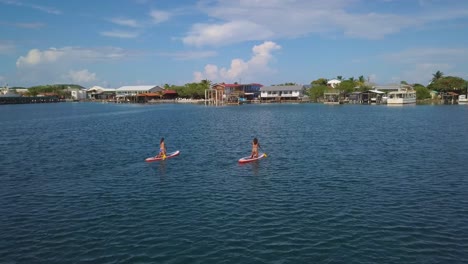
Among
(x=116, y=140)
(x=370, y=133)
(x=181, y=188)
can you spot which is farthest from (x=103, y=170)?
(x=370, y=133)

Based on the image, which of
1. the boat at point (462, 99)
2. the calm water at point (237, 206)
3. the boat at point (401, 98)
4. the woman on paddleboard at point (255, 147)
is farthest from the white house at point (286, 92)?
the woman on paddleboard at point (255, 147)

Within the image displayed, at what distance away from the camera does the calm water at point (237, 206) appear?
17.2 m

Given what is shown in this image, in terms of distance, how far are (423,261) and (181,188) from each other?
1715 centimetres

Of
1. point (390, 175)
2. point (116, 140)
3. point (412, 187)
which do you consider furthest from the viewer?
point (116, 140)

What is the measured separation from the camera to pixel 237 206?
922 inches

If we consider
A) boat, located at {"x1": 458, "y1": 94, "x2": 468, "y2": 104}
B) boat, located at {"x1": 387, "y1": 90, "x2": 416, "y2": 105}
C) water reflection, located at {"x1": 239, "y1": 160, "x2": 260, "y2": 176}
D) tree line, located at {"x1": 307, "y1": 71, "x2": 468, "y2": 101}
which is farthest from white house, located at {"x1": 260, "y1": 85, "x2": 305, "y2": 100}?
water reflection, located at {"x1": 239, "y1": 160, "x2": 260, "y2": 176}

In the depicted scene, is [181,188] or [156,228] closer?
[156,228]

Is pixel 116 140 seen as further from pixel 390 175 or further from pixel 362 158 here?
pixel 390 175

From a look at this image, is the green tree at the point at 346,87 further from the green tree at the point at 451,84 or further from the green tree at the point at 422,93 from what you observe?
the green tree at the point at 451,84

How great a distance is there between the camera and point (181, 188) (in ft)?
90.6

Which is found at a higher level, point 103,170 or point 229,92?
point 229,92

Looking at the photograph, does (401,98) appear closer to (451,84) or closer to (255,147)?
(451,84)

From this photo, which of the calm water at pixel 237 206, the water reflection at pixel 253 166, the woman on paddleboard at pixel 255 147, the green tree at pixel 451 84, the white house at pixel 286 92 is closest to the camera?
the calm water at pixel 237 206

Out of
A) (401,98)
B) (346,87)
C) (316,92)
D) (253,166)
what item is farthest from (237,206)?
(316,92)
